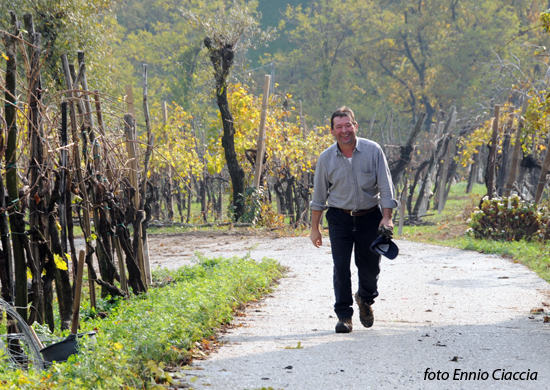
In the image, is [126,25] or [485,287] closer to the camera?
[485,287]

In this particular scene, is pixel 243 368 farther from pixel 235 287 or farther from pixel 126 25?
pixel 126 25

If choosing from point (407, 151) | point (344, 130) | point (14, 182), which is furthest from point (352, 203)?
point (407, 151)

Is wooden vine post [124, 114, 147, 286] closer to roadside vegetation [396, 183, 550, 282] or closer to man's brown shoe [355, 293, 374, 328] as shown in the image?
man's brown shoe [355, 293, 374, 328]

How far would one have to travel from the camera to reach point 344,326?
573 cm

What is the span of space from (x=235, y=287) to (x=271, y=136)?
10.9 meters

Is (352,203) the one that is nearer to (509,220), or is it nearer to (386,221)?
(386,221)

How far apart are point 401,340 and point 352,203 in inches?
49.5

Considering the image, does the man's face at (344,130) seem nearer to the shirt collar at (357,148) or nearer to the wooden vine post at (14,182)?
the shirt collar at (357,148)

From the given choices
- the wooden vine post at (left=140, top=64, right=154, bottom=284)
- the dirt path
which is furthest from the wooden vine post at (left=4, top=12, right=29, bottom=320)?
the wooden vine post at (left=140, top=64, right=154, bottom=284)

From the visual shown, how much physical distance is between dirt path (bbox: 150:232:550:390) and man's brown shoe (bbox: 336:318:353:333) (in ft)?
0.31

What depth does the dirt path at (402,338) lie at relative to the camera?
14.1 feet

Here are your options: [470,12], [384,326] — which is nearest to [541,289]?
[384,326]

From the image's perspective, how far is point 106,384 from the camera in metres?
3.84

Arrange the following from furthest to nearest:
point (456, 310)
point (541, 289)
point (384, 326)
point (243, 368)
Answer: point (541, 289) < point (456, 310) < point (384, 326) < point (243, 368)
